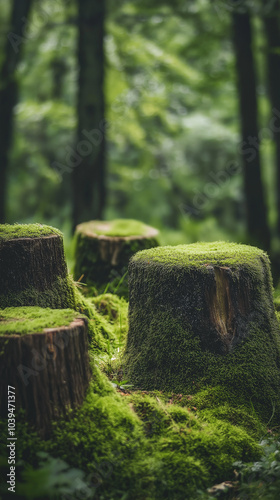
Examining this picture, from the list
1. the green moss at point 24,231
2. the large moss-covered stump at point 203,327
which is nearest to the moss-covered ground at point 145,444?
the large moss-covered stump at point 203,327

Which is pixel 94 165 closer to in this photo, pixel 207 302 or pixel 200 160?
pixel 207 302

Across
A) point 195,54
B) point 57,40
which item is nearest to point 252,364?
point 195,54

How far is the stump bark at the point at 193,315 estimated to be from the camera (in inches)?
120

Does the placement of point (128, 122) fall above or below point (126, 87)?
below

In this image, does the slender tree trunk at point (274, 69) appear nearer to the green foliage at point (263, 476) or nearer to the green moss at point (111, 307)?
the green moss at point (111, 307)

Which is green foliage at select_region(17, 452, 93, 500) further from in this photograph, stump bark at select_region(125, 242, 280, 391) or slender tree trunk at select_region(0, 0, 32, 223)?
slender tree trunk at select_region(0, 0, 32, 223)

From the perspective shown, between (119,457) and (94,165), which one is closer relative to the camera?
(119,457)

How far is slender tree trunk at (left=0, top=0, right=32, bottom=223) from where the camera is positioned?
9.63m

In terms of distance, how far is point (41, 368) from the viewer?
2291 millimetres

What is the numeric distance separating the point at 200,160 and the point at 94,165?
8.49 m

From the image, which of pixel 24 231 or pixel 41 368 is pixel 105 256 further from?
pixel 41 368

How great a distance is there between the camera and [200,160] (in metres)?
15.6

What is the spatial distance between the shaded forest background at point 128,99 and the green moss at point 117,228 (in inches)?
77.2

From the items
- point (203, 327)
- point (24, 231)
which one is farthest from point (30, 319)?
point (203, 327)
